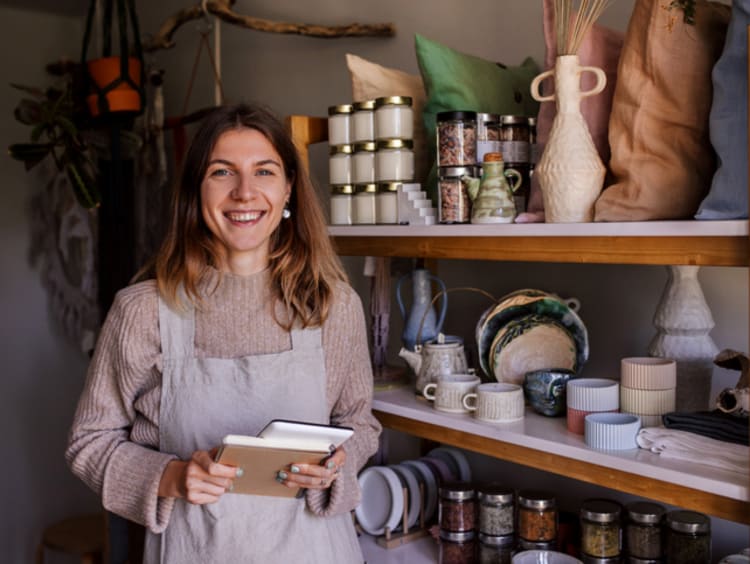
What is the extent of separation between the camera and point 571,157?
1243 millimetres

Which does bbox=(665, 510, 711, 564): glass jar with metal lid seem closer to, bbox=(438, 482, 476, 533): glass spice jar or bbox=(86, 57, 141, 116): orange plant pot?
bbox=(438, 482, 476, 533): glass spice jar

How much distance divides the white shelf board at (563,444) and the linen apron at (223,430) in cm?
24

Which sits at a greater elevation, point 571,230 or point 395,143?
point 395,143

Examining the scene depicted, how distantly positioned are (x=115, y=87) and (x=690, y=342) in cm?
169

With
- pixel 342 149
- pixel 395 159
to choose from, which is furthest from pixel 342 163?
pixel 395 159

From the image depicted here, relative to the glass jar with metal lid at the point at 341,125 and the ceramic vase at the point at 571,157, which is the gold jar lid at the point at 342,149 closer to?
the glass jar with metal lid at the point at 341,125

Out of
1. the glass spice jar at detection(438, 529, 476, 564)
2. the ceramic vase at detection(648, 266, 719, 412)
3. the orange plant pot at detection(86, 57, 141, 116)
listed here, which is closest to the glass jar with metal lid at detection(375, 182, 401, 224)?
the ceramic vase at detection(648, 266, 719, 412)

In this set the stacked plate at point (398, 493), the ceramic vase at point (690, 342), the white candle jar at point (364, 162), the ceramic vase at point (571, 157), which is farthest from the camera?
the stacked plate at point (398, 493)

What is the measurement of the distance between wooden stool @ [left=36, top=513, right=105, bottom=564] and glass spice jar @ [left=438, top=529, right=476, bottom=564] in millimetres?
1628

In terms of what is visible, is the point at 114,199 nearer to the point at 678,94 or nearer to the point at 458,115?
the point at 458,115

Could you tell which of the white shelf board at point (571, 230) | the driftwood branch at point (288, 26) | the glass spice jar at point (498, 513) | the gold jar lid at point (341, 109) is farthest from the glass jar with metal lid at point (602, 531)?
the driftwood branch at point (288, 26)

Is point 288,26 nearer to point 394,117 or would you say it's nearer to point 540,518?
point 394,117

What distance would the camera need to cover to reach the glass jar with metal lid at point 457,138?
4.65ft

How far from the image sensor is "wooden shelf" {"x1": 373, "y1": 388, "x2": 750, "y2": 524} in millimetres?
1101
